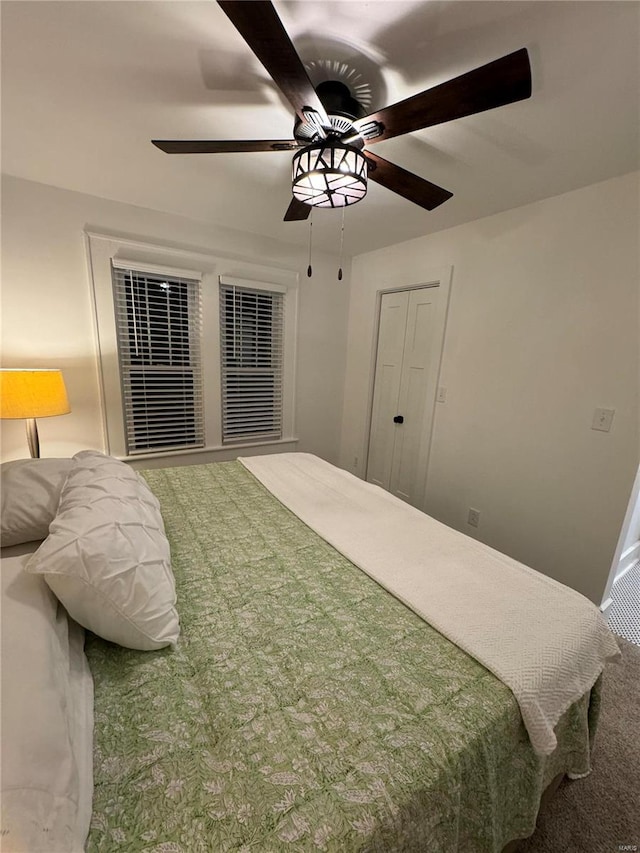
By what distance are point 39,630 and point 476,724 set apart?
1.00 m

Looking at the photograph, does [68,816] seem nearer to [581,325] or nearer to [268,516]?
[268,516]

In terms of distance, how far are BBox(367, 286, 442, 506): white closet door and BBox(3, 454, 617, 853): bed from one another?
6.35 feet

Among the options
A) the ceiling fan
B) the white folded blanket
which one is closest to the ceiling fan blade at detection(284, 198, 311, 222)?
the ceiling fan

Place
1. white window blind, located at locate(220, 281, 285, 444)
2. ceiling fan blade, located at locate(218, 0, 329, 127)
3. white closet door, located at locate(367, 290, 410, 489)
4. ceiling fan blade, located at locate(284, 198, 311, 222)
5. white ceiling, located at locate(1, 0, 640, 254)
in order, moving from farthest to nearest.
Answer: white closet door, located at locate(367, 290, 410, 489)
white window blind, located at locate(220, 281, 285, 444)
ceiling fan blade, located at locate(284, 198, 311, 222)
white ceiling, located at locate(1, 0, 640, 254)
ceiling fan blade, located at locate(218, 0, 329, 127)

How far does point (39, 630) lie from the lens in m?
0.74

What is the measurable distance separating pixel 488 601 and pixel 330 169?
63.5 inches

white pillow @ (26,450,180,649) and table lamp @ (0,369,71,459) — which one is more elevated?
table lamp @ (0,369,71,459)

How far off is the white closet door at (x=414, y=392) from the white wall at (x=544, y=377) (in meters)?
0.17

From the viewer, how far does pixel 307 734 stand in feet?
2.44

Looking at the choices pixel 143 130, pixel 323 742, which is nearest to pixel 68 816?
pixel 323 742

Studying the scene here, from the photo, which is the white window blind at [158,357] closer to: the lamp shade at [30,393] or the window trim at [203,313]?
the window trim at [203,313]

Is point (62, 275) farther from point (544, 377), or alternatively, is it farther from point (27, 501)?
point (544, 377)

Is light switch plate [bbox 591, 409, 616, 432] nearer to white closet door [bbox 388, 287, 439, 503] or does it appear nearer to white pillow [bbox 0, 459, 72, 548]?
white closet door [bbox 388, 287, 439, 503]

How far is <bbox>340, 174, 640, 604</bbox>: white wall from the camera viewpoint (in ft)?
5.96
